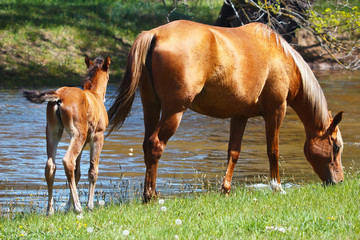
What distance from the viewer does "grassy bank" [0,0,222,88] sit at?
65.2ft

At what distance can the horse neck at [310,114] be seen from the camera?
8039 mm

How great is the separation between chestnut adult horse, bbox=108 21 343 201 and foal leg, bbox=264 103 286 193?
1 cm

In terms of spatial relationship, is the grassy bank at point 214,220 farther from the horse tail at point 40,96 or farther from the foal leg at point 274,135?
the horse tail at point 40,96

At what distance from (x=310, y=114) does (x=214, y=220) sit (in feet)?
10.4

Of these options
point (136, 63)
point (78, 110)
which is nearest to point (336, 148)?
point (136, 63)

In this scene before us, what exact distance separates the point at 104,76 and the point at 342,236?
359 cm

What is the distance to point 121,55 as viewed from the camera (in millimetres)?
22734

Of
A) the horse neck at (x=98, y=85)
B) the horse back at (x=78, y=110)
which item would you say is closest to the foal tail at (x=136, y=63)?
the horse back at (x=78, y=110)

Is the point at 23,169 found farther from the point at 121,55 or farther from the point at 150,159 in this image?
the point at 121,55

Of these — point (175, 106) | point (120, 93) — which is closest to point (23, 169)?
point (120, 93)

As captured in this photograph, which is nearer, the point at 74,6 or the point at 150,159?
the point at 150,159

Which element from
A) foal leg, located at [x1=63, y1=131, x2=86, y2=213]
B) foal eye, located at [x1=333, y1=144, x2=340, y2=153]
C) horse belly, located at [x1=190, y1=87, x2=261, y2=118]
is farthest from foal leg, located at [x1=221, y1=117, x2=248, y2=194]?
foal leg, located at [x1=63, y1=131, x2=86, y2=213]

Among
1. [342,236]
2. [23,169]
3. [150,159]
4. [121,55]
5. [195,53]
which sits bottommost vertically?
[121,55]

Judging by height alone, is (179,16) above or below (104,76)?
below
